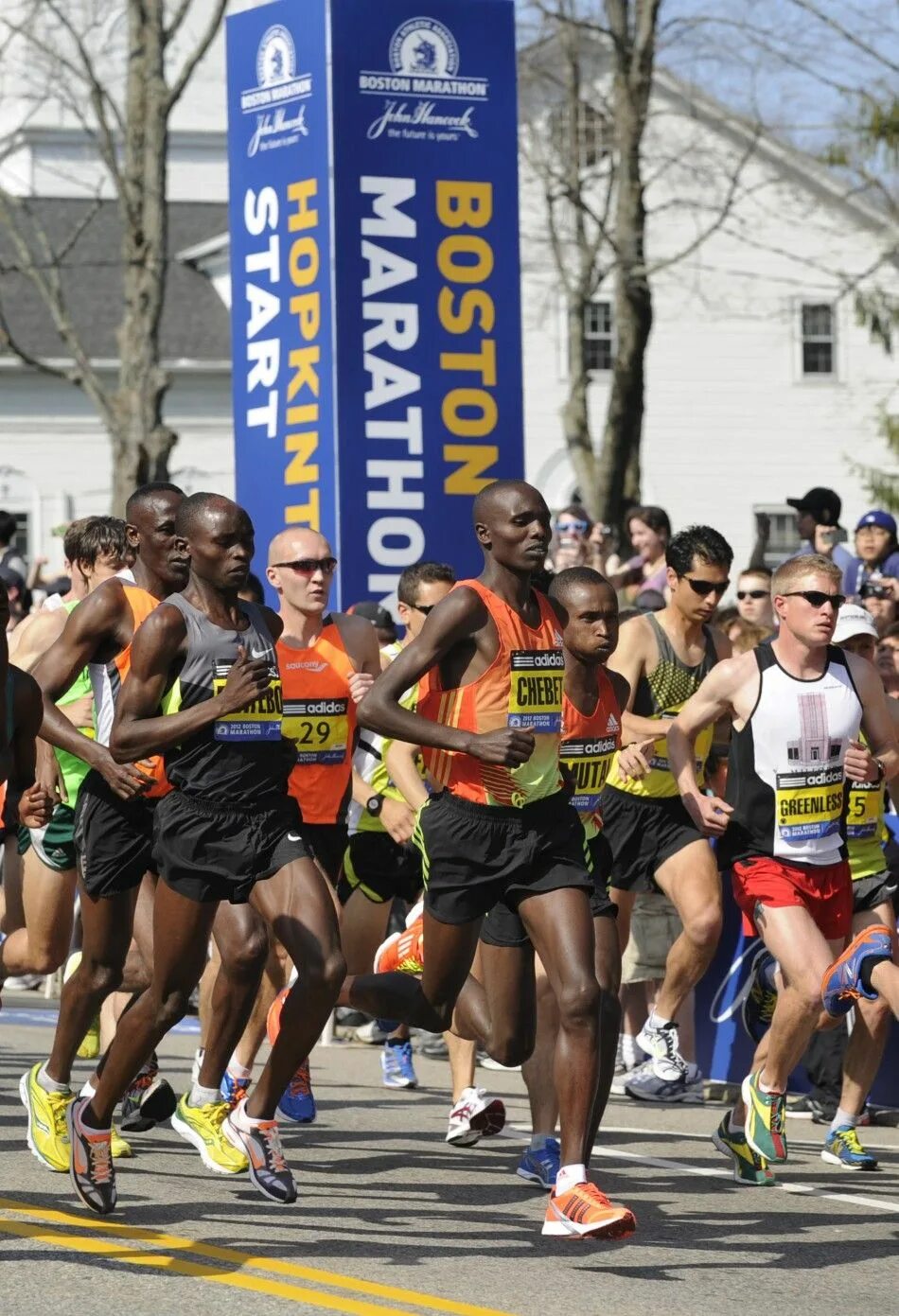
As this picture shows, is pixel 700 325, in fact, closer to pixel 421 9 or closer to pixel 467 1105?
pixel 421 9

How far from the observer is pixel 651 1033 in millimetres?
10852

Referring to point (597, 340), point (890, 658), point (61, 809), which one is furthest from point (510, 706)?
point (597, 340)

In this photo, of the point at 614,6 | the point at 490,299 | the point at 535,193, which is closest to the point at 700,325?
the point at 535,193

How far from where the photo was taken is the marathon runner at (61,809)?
9.48 metres

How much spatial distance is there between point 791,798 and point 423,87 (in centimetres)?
683

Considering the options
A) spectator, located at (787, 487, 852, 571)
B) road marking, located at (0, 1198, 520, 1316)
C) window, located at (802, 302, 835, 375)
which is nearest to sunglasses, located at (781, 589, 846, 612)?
road marking, located at (0, 1198, 520, 1316)

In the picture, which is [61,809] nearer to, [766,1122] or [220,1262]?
[766,1122]

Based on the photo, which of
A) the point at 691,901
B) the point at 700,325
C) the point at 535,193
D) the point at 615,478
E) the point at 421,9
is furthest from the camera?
the point at 700,325

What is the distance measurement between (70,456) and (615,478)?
1610 cm

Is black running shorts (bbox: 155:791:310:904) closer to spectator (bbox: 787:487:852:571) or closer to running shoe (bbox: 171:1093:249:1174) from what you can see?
running shoe (bbox: 171:1093:249:1174)

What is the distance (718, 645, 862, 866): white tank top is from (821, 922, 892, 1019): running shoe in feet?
2.12

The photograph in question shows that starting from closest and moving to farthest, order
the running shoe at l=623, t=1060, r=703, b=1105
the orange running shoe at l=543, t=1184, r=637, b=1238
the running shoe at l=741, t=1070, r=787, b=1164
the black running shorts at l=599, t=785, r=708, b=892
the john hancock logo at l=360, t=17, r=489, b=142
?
the orange running shoe at l=543, t=1184, r=637, b=1238
the running shoe at l=741, t=1070, r=787, b=1164
the black running shorts at l=599, t=785, r=708, b=892
the running shoe at l=623, t=1060, r=703, b=1105
the john hancock logo at l=360, t=17, r=489, b=142

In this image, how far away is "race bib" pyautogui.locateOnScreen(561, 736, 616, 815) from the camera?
8703mm

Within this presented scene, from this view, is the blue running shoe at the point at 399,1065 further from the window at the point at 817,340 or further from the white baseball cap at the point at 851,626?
the window at the point at 817,340
